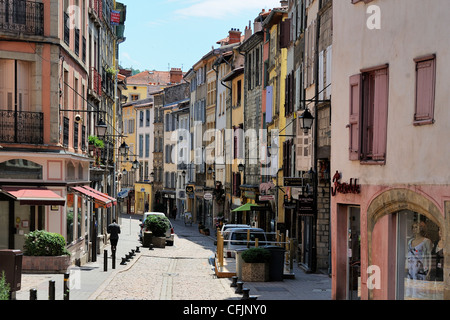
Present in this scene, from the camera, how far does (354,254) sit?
1694cm

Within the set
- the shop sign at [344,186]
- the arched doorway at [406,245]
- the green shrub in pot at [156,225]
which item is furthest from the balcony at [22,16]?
the green shrub in pot at [156,225]

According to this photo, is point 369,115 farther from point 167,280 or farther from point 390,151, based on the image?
point 167,280

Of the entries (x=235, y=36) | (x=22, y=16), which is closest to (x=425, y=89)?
(x=22, y=16)

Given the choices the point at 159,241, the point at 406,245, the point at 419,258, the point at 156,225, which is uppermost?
the point at 406,245

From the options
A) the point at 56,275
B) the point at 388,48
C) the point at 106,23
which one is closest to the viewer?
the point at 388,48

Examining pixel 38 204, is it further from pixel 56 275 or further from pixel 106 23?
pixel 106 23

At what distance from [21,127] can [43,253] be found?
3.97 metres

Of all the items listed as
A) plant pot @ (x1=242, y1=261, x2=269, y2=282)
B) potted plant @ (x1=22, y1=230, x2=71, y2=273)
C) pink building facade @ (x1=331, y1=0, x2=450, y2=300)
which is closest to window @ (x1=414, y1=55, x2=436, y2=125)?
pink building facade @ (x1=331, y1=0, x2=450, y2=300)

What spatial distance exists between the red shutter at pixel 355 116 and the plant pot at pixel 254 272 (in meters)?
7.41

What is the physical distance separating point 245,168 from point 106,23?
1178 cm

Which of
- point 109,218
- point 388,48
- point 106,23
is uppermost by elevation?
point 106,23

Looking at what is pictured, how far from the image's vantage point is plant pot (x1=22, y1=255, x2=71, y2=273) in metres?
22.9
